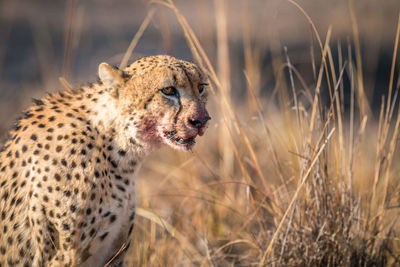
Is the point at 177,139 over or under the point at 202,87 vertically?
under

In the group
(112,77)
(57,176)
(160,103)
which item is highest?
(112,77)

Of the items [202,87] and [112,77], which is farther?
[202,87]

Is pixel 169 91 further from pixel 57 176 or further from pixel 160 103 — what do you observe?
pixel 57 176

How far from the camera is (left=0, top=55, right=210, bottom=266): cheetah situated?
1.82 meters

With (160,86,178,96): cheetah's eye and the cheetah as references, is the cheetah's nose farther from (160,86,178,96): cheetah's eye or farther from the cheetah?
(160,86,178,96): cheetah's eye

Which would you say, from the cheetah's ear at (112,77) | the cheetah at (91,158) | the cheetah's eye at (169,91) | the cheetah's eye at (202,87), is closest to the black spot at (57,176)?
the cheetah at (91,158)

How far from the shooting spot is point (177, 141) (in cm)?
191

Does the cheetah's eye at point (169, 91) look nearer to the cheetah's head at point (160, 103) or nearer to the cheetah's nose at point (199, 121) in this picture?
the cheetah's head at point (160, 103)

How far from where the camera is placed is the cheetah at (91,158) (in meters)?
1.82

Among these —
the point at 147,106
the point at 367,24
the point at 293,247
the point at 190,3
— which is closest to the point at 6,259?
the point at 147,106

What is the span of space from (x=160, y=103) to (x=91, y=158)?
359 millimetres

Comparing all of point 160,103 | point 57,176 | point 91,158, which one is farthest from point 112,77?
point 57,176

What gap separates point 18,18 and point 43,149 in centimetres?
773

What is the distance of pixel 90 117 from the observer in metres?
1.97
